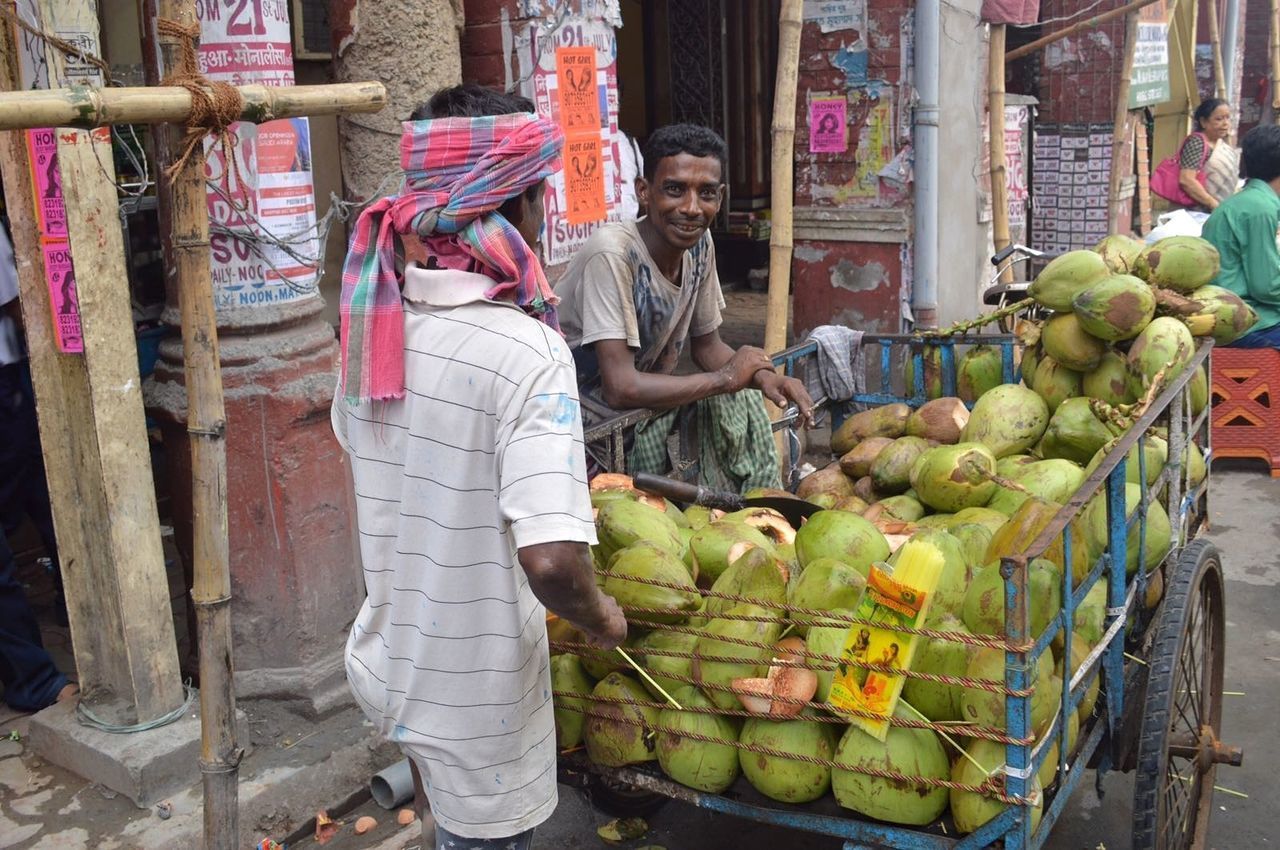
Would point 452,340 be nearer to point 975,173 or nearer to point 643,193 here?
point 643,193

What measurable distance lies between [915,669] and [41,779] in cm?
271

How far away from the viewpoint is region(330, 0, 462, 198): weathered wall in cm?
402

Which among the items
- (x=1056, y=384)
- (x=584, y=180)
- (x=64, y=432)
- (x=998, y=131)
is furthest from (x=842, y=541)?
(x=998, y=131)

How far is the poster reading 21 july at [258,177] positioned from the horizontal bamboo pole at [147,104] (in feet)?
3.99

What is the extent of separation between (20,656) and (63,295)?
1.35m

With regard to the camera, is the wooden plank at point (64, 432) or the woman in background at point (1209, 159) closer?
the wooden plank at point (64, 432)

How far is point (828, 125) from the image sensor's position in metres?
6.72

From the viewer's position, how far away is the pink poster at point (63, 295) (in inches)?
125

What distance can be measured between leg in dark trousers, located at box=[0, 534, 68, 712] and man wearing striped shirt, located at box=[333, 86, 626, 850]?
227 cm

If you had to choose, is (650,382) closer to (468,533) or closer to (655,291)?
(655,291)

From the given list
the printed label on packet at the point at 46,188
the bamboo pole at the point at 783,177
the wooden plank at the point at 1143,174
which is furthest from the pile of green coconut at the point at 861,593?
the wooden plank at the point at 1143,174

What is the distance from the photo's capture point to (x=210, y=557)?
228cm

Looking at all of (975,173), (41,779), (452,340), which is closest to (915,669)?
(452,340)

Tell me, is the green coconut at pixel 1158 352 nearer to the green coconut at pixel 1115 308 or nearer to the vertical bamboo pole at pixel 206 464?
the green coconut at pixel 1115 308
